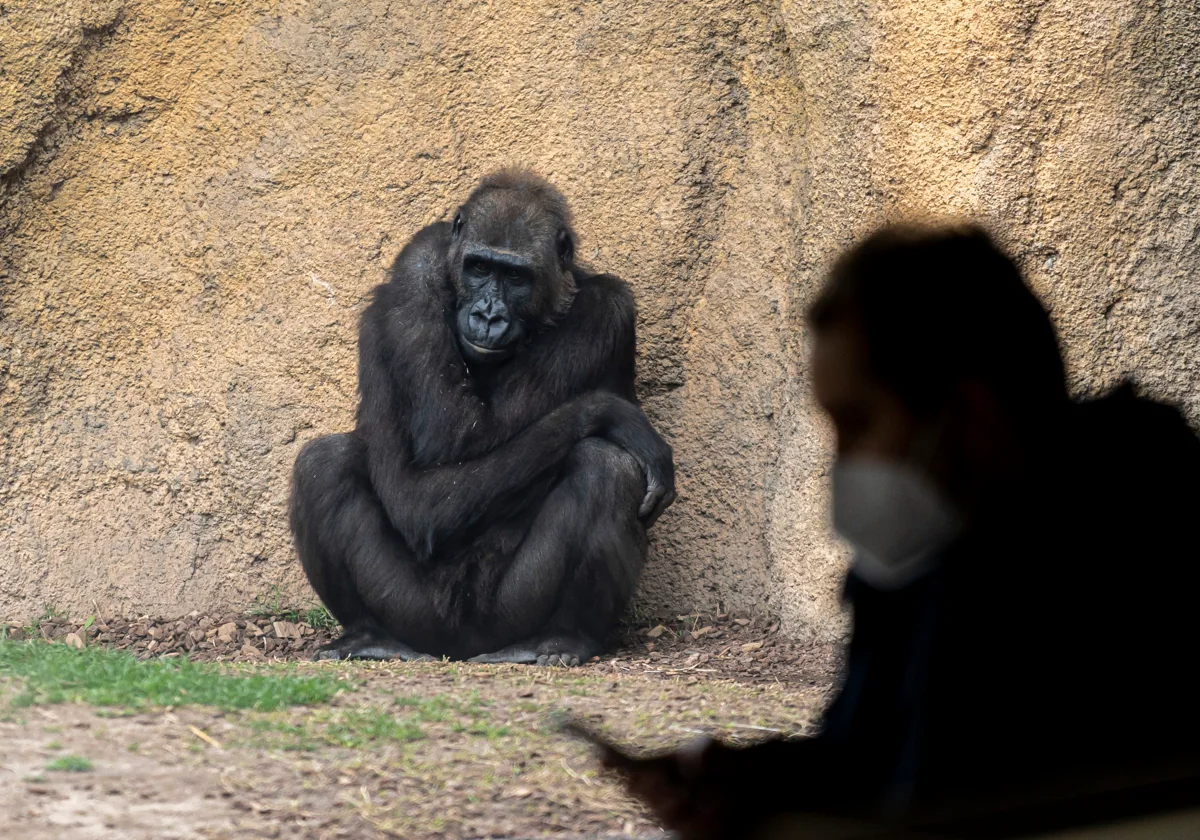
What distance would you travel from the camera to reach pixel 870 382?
2.56 metres

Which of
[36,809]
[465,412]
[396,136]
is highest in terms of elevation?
[396,136]

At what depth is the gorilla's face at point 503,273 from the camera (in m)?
5.07

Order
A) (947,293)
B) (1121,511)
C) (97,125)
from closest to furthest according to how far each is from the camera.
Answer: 1. (947,293)
2. (1121,511)
3. (97,125)

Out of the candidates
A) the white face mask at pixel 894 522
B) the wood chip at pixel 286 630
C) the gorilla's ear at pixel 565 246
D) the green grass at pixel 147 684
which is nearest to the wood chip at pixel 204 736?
the green grass at pixel 147 684

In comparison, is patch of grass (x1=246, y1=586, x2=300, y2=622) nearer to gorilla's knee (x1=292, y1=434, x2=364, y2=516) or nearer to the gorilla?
the gorilla

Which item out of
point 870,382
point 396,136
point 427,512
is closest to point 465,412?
point 427,512

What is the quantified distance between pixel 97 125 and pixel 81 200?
0.33m

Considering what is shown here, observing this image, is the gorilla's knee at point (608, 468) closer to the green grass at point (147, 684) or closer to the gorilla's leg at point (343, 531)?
the gorilla's leg at point (343, 531)

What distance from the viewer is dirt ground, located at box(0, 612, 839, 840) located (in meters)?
2.29

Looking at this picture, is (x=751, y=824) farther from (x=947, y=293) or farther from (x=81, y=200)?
(x=81, y=200)

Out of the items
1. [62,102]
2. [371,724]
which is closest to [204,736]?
[371,724]

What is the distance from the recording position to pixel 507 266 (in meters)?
5.17

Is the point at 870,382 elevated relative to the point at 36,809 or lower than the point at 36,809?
elevated

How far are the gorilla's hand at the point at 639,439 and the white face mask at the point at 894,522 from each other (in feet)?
7.76
